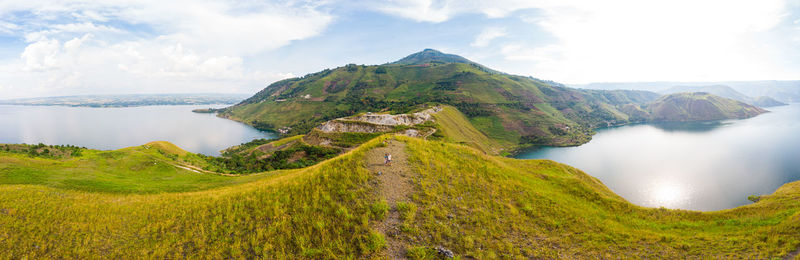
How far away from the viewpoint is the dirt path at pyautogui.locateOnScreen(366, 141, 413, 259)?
11.2 meters

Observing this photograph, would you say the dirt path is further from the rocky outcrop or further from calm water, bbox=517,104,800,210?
the rocky outcrop

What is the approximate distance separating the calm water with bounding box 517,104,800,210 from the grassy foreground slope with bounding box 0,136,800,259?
63.2 m

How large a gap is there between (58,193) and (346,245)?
19.1 metres

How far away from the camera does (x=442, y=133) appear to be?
93.7 metres

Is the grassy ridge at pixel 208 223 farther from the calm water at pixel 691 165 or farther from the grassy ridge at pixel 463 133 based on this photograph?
the grassy ridge at pixel 463 133

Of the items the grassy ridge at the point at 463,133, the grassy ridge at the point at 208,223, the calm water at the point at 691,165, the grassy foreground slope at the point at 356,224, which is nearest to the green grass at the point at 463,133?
the grassy ridge at the point at 463,133

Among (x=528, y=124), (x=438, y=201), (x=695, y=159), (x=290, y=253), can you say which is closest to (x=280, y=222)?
(x=290, y=253)

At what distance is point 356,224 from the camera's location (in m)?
A: 11.8

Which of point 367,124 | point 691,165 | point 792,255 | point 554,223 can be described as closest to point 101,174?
point 554,223

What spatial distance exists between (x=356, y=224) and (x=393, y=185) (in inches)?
133

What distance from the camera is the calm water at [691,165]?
6284 centimetres

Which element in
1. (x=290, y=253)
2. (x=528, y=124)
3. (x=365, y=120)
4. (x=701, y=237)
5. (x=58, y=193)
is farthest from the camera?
(x=528, y=124)

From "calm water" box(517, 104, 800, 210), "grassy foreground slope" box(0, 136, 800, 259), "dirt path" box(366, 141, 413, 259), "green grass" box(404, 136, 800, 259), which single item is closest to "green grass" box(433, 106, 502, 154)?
"calm water" box(517, 104, 800, 210)

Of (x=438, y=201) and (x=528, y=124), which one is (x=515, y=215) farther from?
(x=528, y=124)
